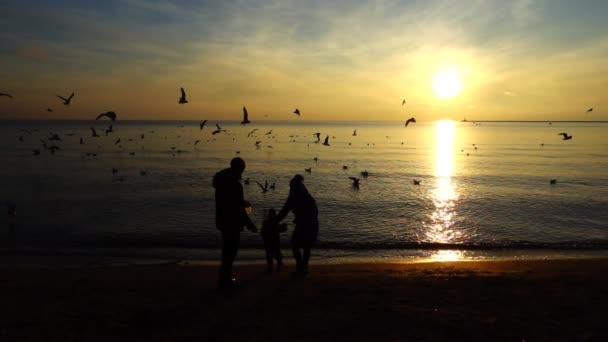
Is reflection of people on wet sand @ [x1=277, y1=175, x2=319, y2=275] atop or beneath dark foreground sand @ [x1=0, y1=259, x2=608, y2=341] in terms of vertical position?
atop

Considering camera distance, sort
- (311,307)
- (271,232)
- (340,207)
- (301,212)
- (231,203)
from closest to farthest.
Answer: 1. (311,307)
2. (231,203)
3. (301,212)
4. (271,232)
5. (340,207)

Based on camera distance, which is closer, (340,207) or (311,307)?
(311,307)

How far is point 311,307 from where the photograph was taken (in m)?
7.92

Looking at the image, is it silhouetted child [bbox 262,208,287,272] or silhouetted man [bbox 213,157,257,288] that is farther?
silhouetted child [bbox 262,208,287,272]

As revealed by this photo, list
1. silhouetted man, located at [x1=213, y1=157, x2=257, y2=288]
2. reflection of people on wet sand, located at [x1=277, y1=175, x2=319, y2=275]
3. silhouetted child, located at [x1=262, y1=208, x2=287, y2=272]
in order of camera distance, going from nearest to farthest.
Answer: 1. silhouetted man, located at [x1=213, y1=157, x2=257, y2=288]
2. reflection of people on wet sand, located at [x1=277, y1=175, x2=319, y2=275]
3. silhouetted child, located at [x1=262, y1=208, x2=287, y2=272]

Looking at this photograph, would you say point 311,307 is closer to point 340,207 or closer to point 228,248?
point 228,248

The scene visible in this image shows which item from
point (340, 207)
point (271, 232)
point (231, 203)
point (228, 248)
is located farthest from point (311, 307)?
point (340, 207)

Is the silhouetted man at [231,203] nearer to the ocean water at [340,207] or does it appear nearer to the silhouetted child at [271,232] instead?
the silhouetted child at [271,232]

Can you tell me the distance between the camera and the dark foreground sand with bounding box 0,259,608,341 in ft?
21.8

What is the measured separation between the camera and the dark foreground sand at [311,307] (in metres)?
6.66

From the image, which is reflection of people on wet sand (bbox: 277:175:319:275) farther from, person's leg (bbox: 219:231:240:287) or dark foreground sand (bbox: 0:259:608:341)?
person's leg (bbox: 219:231:240:287)

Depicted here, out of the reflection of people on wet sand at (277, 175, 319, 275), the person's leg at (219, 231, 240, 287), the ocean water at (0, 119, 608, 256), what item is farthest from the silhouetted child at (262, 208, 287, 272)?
the ocean water at (0, 119, 608, 256)

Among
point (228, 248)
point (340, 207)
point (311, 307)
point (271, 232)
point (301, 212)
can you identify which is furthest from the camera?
point (340, 207)

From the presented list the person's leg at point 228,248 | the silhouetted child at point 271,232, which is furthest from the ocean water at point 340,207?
the person's leg at point 228,248
